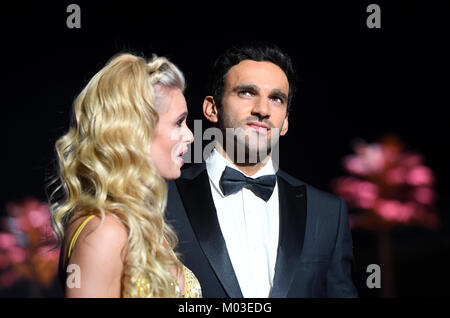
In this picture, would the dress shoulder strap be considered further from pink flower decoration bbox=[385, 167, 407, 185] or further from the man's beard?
pink flower decoration bbox=[385, 167, 407, 185]

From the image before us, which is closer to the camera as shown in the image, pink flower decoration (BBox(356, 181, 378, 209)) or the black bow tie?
the black bow tie

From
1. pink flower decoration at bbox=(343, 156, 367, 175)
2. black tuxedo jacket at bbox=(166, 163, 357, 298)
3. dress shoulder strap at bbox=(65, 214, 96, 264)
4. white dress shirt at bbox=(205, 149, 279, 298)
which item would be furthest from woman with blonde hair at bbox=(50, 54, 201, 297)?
pink flower decoration at bbox=(343, 156, 367, 175)

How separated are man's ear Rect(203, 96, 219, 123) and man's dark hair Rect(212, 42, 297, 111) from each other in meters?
0.03

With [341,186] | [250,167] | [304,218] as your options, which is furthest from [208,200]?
[341,186]

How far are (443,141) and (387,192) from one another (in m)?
0.92

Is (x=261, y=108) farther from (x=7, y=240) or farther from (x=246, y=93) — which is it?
(x=7, y=240)

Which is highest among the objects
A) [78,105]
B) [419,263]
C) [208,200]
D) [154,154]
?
[78,105]

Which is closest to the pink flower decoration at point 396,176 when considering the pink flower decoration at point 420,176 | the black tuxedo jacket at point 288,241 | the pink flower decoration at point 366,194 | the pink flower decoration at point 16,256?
the pink flower decoration at point 420,176

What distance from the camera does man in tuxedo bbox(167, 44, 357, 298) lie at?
240cm

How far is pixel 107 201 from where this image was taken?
2.07 meters

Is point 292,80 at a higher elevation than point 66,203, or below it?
higher

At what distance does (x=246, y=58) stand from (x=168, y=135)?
684 mm

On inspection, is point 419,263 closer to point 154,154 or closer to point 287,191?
point 287,191

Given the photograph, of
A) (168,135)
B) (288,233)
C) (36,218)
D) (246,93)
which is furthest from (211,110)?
(36,218)
